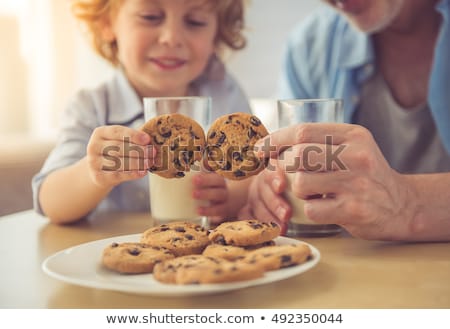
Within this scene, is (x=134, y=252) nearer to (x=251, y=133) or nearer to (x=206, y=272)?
(x=206, y=272)

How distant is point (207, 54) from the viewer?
3.84ft

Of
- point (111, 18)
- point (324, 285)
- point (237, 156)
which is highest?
point (111, 18)

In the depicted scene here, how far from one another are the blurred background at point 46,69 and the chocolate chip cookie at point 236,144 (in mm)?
Result: 910

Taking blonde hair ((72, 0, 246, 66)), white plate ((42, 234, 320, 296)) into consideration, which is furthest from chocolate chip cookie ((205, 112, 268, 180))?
blonde hair ((72, 0, 246, 66))

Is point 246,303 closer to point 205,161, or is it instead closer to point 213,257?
point 213,257

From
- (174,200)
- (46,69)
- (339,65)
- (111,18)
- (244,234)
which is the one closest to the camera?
(244,234)

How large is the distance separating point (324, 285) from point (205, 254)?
4.8 inches

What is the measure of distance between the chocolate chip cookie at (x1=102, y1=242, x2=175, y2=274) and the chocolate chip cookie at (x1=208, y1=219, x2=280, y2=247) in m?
0.06

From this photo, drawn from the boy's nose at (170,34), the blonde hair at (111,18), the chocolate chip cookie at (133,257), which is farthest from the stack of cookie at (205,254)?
the blonde hair at (111,18)

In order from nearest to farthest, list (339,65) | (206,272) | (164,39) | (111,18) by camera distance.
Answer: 1. (206,272)
2. (164,39)
3. (111,18)
4. (339,65)

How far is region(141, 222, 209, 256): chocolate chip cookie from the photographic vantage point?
22.7 inches

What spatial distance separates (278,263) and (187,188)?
35 centimetres

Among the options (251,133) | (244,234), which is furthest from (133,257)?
(251,133)

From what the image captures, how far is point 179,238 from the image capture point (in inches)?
23.2
